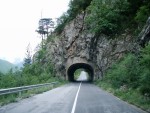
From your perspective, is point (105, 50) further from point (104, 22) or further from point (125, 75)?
point (125, 75)

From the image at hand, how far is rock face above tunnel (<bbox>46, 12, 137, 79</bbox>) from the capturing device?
4847 centimetres

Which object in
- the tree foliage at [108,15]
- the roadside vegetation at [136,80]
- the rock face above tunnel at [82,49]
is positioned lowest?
the roadside vegetation at [136,80]

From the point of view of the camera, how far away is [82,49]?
56094mm

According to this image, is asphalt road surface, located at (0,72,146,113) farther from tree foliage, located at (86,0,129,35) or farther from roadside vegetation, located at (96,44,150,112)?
tree foliage, located at (86,0,129,35)

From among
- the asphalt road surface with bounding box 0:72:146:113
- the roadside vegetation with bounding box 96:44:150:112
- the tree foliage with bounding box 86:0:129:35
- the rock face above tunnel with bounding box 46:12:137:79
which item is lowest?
the asphalt road surface with bounding box 0:72:146:113

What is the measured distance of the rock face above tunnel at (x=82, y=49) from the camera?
159ft

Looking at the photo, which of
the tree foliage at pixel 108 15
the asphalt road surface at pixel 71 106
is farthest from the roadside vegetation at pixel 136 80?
the tree foliage at pixel 108 15

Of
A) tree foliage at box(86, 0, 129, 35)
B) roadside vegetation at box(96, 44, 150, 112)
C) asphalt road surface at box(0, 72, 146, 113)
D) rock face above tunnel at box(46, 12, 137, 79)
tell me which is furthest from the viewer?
rock face above tunnel at box(46, 12, 137, 79)

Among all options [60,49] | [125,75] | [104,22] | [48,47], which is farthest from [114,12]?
[125,75]

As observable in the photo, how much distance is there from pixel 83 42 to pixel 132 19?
12046 mm

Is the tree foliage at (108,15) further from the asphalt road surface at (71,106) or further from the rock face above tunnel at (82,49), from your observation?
the asphalt road surface at (71,106)

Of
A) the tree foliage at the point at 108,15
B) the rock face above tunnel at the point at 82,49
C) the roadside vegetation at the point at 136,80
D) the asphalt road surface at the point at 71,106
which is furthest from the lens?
the rock face above tunnel at the point at 82,49

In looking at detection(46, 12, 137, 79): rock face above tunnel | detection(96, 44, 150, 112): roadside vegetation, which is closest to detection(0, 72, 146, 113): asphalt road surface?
detection(96, 44, 150, 112): roadside vegetation

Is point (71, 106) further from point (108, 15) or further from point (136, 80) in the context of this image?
point (108, 15)
